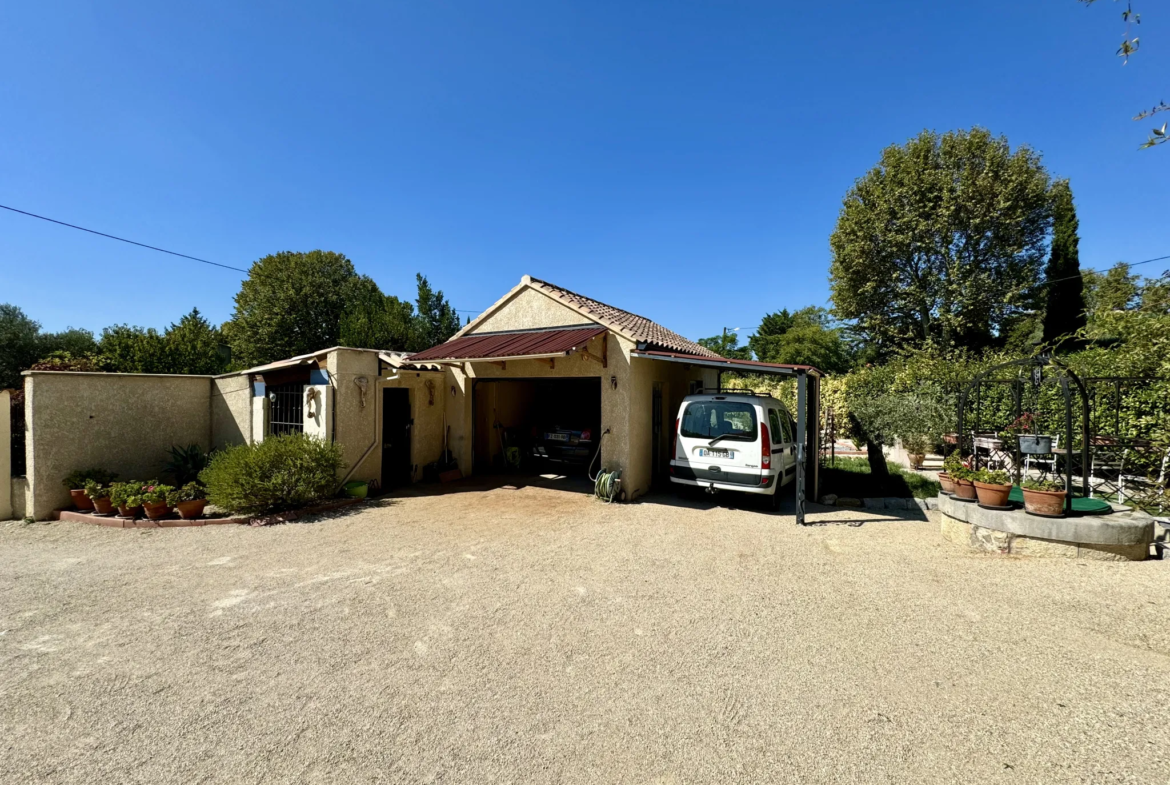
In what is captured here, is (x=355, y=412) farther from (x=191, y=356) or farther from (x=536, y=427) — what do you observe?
(x=191, y=356)

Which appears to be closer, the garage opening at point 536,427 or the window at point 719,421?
the window at point 719,421

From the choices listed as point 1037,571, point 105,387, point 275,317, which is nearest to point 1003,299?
point 1037,571

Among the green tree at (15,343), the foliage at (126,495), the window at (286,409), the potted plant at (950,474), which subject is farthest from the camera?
the green tree at (15,343)

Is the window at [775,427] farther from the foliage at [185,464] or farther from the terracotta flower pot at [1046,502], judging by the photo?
the foliage at [185,464]

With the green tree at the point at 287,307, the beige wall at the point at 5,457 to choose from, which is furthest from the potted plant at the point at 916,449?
the green tree at the point at 287,307

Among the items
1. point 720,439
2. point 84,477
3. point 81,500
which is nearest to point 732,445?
point 720,439

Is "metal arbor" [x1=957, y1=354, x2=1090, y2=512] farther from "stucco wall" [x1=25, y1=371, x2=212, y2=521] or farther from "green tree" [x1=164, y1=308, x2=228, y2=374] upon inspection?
"green tree" [x1=164, y1=308, x2=228, y2=374]

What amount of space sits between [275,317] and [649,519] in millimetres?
27807

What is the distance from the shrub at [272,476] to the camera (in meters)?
7.15

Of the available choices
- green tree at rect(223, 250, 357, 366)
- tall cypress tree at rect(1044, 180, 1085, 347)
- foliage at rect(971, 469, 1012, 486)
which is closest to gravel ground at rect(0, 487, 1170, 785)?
foliage at rect(971, 469, 1012, 486)

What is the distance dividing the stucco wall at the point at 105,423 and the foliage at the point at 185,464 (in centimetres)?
28

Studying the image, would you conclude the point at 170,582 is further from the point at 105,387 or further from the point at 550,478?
the point at 550,478

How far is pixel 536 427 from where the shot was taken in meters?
11.3

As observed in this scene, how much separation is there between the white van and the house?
0.61m
